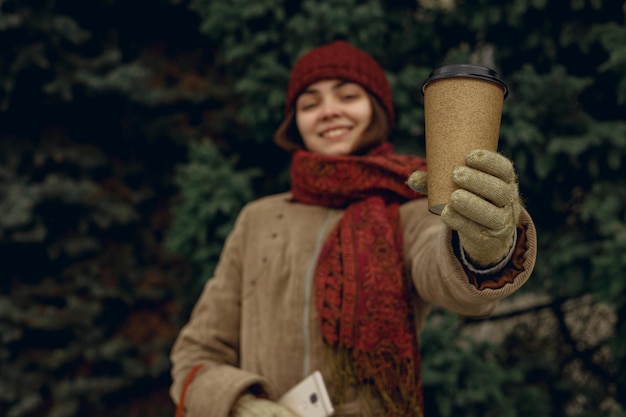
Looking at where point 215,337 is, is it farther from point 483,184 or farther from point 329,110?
point 483,184

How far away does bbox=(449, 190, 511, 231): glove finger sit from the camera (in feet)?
2.87

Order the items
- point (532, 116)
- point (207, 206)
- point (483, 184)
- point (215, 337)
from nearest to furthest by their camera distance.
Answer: point (483, 184)
point (215, 337)
point (532, 116)
point (207, 206)

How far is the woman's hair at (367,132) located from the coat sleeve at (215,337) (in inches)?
13.6

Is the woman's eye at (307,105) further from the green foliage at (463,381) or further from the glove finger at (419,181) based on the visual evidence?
the green foliage at (463,381)

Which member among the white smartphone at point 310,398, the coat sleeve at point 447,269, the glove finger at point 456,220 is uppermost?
the glove finger at point 456,220

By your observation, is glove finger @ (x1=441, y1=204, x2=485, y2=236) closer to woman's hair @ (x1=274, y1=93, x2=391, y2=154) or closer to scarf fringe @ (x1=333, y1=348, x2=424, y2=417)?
scarf fringe @ (x1=333, y1=348, x2=424, y2=417)

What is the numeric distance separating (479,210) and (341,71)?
108cm

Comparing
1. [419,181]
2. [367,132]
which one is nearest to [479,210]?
[419,181]

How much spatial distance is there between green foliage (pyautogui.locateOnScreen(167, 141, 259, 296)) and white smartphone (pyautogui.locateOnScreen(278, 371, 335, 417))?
120cm

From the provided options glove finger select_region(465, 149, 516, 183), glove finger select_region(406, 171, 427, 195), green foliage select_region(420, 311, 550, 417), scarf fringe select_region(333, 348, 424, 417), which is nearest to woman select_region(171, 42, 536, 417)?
scarf fringe select_region(333, 348, 424, 417)

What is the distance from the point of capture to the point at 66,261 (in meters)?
2.79

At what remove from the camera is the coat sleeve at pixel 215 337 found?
1.62 m

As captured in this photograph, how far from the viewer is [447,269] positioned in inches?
43.3

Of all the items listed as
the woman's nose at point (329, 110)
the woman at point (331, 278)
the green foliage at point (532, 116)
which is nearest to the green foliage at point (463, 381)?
the green foliage at point (532, 116)
